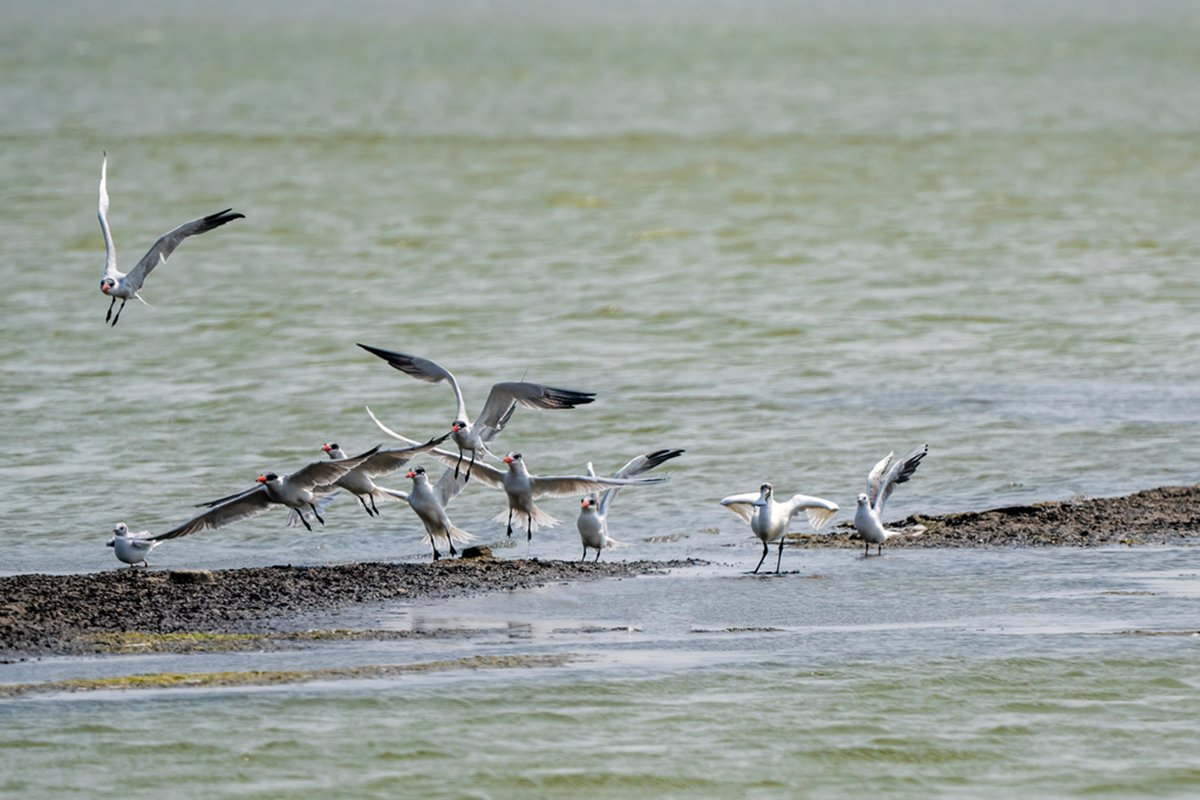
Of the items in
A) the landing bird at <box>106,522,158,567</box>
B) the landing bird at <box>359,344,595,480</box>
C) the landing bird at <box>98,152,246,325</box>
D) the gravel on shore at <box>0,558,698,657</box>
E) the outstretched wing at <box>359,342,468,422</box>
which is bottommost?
the gravel on shore at <box>0,558,698,657</box>

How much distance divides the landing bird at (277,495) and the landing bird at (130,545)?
0.26 meters

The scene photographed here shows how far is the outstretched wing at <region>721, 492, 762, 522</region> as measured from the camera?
13.8 metres

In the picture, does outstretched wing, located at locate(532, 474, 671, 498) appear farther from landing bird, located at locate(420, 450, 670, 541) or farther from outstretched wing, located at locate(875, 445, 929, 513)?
outstretched wing, located at locate(875, 445, 929, 513)

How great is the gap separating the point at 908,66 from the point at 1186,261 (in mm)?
53217

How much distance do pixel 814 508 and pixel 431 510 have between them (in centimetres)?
259

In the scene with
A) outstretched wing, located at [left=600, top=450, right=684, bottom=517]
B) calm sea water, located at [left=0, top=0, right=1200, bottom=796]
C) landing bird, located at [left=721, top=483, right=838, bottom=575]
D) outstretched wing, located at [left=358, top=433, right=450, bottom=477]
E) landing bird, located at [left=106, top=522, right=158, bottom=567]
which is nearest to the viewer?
calm sea water, located at [left=0, top=0, right=1200, bottom=796]

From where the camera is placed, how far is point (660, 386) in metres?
21.9

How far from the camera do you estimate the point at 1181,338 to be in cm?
2392

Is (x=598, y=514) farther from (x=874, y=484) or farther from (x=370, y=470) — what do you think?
(x=874, y=484)

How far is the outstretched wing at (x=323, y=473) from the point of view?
1402 cm

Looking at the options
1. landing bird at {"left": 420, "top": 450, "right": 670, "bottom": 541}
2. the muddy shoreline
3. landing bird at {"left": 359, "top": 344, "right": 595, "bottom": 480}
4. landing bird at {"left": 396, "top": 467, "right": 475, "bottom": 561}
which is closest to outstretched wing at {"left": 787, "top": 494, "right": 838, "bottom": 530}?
the muddy shoreline

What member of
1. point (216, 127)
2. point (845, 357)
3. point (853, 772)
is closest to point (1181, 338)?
point (845, 357)

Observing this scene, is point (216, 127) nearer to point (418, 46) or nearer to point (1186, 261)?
point (1186, 261)

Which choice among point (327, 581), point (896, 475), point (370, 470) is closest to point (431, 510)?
point (370, 470)
